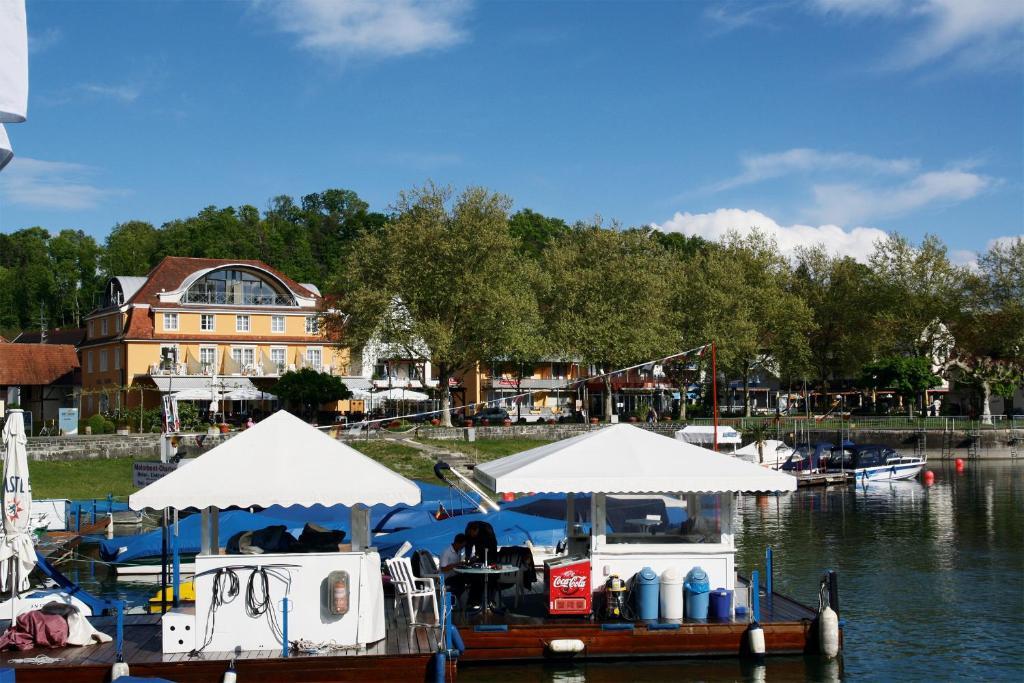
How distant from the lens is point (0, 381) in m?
80.1

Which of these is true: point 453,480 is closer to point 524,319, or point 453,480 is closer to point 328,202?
point 524,319

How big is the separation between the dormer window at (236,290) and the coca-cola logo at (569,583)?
63368mm

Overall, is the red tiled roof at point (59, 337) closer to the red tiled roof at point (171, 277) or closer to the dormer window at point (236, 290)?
the red tiled roof at point (171, 277)

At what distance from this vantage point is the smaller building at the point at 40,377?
264 ft

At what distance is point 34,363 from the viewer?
271 ft

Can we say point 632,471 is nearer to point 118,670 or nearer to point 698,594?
point 698,594

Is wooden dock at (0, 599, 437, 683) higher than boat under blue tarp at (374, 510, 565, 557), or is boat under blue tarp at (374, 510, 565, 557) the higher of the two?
boat under blue tarp at (374, 510, 565, 557)

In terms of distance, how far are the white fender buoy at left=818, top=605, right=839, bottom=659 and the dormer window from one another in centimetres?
6513

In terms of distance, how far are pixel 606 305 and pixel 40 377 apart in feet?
144

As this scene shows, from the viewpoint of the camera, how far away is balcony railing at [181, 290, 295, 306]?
75750mm

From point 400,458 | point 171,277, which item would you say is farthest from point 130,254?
point 400,458

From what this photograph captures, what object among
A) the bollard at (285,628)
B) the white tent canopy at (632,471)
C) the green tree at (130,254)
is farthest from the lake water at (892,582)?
the green tree at (130,254)

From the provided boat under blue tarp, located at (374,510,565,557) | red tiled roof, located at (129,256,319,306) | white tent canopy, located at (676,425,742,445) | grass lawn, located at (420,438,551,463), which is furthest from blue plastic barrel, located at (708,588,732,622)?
red tiled roof, located at (129,256,319,306)

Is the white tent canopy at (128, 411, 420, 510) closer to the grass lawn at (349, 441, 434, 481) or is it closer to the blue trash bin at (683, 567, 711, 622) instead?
the blue trash bin at (683, 567, 711, 622)
